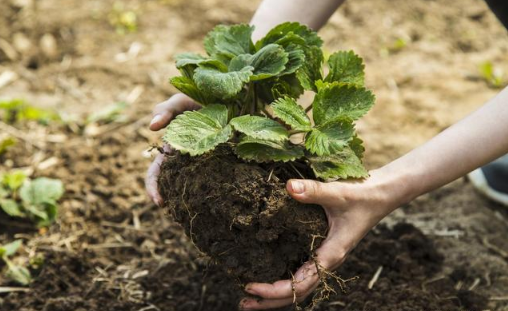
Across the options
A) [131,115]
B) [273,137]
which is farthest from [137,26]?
[273,137]

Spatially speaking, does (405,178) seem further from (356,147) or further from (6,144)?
(6,144)

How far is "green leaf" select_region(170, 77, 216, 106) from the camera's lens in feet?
5.52

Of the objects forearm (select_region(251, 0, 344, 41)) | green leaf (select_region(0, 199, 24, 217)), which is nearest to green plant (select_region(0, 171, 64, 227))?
green leaf (select_region(0, 199, 24, 217))

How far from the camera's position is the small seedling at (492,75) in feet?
10.7

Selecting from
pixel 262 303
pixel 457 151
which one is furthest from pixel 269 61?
pixel 262 303

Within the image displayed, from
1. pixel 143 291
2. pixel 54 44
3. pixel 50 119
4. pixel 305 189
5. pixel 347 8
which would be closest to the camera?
pixel 305 189

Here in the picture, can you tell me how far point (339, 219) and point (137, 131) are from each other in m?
1.54

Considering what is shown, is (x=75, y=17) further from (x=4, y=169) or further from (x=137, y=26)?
(x=4, y=169)

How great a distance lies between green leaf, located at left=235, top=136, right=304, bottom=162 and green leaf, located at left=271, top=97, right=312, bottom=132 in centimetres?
7

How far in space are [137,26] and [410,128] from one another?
1.81 meters

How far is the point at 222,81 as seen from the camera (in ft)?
5.24

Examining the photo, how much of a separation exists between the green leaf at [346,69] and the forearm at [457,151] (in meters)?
0.30

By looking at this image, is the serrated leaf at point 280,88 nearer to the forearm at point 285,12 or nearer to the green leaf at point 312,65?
the green leaf at point 312,65

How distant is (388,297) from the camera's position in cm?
196
